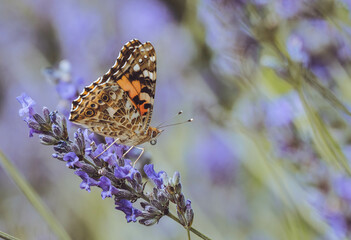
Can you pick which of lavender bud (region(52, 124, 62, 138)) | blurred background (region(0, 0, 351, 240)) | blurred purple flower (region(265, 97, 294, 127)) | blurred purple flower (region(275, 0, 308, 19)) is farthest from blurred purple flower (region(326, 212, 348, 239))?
lavender bud (region(52, 124, 62, 138))

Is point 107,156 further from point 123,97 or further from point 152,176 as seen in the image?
point 123,97

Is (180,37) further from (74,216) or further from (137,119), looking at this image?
(137,119)

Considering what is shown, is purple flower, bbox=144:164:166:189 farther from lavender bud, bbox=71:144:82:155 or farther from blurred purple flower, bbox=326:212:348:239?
blurred purple flower, bbox=326:212:348:239

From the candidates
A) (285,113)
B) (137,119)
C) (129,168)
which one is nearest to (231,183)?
(285,113)

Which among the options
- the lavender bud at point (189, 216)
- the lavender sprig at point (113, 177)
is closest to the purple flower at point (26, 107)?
the lavender sprig at point (113, 177)

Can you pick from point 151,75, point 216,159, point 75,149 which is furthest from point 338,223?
point 216,159

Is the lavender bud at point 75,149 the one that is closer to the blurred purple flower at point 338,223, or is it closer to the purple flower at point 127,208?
the purple flower at point 127,208

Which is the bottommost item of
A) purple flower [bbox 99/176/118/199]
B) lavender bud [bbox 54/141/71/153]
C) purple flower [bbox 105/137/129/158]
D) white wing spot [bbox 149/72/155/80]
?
purple flower [bbox 99/176/118/199]
